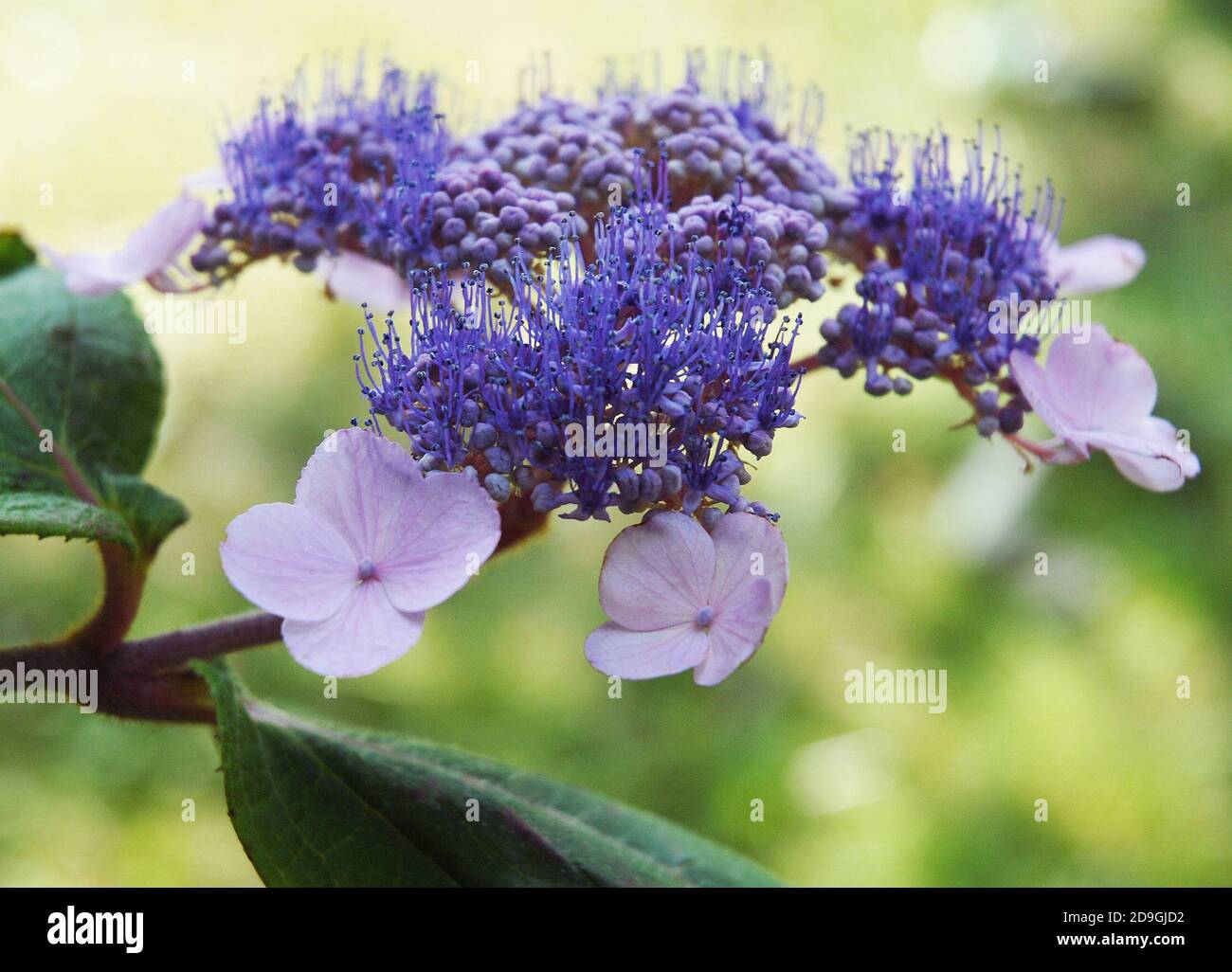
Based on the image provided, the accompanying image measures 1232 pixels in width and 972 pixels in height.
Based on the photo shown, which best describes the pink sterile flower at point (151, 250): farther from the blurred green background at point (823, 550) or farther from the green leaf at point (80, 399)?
the blurred green background at point (823, 550)

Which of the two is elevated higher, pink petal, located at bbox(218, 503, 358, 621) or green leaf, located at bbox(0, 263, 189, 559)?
green leaf, located at bbox(0, 263, 189, 559)

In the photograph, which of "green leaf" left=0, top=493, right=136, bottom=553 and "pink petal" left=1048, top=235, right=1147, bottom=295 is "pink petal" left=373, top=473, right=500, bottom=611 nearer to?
"green leaf" left=0, top=493, right=136, bottom=553

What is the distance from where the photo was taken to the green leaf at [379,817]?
1.00 meters

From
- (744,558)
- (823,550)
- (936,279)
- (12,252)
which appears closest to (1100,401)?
(936,279)

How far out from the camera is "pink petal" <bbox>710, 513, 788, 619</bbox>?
859 millimetres

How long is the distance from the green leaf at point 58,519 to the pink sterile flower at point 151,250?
218 mm

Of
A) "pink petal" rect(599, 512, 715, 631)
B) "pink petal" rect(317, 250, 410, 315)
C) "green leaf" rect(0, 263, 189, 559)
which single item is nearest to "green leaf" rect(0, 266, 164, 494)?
"green leaf" rect(0, 263, 189, 559)

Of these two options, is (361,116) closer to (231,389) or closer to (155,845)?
(155,845)

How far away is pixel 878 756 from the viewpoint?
8.63 ft

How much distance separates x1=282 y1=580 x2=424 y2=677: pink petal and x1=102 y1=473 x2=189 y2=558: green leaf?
1.23 ft

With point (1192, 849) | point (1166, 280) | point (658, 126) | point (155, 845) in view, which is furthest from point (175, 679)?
point (1166, 280)

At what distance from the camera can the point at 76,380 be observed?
128 cm

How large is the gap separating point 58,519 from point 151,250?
0.32 metres

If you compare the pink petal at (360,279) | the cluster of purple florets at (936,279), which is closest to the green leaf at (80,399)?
the pink petal at (360,279)
